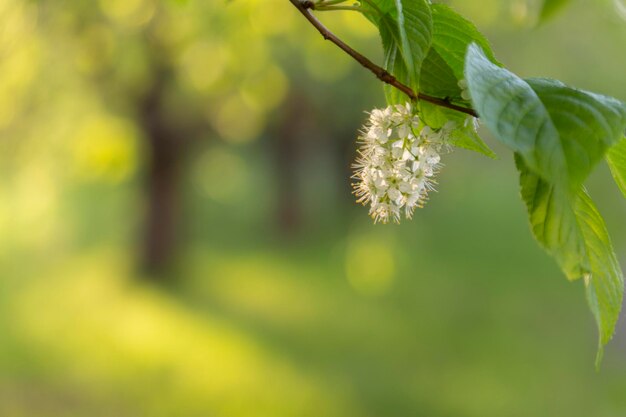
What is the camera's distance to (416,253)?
6.79 meters

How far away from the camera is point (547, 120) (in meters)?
0.44

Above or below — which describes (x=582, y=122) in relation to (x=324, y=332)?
below

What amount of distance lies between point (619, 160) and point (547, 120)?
12 cm

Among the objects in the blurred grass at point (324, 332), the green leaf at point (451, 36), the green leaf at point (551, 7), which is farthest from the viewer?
the blurred grass at point (324, 332)

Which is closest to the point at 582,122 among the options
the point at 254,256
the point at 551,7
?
the point at 551,7

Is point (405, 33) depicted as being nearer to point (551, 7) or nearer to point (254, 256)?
point (551, 7)

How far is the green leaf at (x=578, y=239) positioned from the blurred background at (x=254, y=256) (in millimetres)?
2385

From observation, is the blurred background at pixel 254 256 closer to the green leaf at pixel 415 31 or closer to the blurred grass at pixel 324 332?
the blurred grass at pixel 324 332

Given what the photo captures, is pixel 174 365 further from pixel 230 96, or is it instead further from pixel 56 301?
pixel 230 96

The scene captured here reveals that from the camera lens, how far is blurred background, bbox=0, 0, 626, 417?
377cm

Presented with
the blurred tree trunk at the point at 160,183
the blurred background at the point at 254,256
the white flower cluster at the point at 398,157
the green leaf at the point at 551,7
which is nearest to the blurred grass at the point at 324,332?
the blurred background at the point at 254,256

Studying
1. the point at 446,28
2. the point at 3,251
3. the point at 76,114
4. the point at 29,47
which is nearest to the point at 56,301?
the point at 3,251

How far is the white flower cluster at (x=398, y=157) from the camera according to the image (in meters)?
0.62

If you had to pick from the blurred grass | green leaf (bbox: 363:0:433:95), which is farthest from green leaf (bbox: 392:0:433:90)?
the blurred grass
